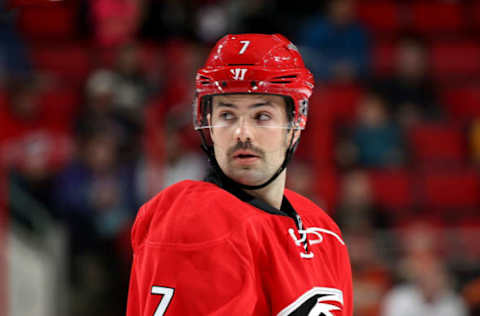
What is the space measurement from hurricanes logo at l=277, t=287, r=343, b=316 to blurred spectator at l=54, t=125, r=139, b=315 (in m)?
3.20

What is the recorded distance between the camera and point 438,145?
6.59 metres

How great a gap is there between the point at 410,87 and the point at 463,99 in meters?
0.89

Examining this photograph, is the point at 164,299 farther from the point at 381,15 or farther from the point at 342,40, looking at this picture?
the point at 381,15

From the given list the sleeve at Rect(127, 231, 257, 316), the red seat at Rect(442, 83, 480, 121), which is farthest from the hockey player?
the red seat at Rect(442, 83, 480, 121)

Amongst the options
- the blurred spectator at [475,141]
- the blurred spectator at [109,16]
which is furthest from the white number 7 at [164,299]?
the blurred spectator at [475,141]

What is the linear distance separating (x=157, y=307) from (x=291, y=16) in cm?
586

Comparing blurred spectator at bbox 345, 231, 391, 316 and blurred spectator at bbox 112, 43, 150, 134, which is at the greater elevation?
blurred spectator at bbox 112, 43, 150, 134

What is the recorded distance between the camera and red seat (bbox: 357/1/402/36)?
301 inches

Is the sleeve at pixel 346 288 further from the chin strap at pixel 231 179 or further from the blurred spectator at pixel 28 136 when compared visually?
the blurred spectator at pixel 28 136

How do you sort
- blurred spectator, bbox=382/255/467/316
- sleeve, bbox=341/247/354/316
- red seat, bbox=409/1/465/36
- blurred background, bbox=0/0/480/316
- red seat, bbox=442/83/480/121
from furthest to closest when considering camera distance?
red seat, bbox=409/1/465/36, red seat, bbox=442/83/480/121, blurred background, bbox=0/0/480/316, blurred spectator, bbox=382/255/467/316, sleeve, bbox=341/247/354/316

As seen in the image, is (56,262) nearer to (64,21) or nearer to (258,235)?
(64,21)

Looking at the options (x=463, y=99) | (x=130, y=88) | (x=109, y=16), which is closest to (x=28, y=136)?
(x=130, y=88)

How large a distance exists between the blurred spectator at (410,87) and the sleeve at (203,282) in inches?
195

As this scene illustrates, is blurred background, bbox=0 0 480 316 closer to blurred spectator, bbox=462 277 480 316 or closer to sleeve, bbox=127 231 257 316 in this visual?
blurred spectator, bbox=462 277 480 316
